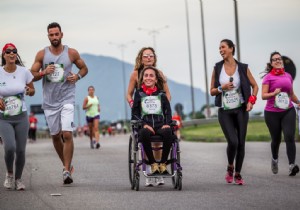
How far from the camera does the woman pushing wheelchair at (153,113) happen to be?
44.6 feet

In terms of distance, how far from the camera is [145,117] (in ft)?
45.5

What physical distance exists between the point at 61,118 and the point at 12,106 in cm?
105

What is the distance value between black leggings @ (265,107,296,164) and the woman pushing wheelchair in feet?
9.55

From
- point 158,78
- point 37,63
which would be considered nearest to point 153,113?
point 158,78

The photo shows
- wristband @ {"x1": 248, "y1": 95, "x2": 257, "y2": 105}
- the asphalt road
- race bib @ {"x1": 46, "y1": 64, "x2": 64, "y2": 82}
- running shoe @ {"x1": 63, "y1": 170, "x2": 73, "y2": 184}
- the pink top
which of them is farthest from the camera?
the pink top

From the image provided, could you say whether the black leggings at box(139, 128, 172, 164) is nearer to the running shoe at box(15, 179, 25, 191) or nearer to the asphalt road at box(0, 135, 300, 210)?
the asphalt road at box(0, 135, 300, 210)

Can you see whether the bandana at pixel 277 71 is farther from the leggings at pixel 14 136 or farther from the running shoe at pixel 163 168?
the leggings at pixel 14 136

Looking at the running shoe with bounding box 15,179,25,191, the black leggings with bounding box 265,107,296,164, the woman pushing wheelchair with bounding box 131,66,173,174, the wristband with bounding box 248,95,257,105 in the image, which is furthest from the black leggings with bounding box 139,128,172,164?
the black leggings with bounding box 265,107,296,164

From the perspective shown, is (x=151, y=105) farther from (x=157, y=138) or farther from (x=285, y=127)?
(x=285, y=127)

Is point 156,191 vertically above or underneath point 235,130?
underneath

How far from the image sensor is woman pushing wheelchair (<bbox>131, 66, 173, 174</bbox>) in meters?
13.6

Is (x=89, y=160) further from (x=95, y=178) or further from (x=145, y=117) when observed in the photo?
(x=145, y=117)

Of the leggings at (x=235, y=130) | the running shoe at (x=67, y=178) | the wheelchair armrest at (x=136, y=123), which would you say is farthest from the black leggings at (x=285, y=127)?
the running shoe at (x=67, y=178)

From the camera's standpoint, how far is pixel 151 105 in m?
13.9
